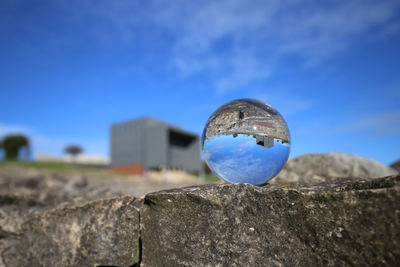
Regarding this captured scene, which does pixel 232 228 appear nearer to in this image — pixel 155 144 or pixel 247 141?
pixel 247 141

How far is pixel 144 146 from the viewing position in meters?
35.1

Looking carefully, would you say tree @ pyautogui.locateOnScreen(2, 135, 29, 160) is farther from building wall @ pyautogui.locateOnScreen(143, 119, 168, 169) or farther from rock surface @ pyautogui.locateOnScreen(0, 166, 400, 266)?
rock surface @ pyautogui.locateOnScreen(0, 166, 400, 266)

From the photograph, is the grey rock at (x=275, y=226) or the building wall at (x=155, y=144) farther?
the building wall at (x=155, y=144)

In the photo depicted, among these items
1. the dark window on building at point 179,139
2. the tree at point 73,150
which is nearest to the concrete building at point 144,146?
the dark window on building at point 179,139

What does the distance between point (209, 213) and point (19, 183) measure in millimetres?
7532

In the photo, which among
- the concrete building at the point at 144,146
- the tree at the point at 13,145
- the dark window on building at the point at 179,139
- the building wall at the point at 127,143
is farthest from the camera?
the tree at the point at 13,145

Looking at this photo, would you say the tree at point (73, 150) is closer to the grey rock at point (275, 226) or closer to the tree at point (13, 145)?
the tree at point (13, 145)

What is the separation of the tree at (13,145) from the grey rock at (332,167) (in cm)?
5724

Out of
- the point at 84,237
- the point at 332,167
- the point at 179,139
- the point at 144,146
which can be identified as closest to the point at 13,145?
the point at 144,146

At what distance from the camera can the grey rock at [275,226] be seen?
84.4 inches

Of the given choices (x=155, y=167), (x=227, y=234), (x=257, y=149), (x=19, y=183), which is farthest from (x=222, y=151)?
(x=155, y=167)

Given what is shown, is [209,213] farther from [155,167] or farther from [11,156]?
[11,156]

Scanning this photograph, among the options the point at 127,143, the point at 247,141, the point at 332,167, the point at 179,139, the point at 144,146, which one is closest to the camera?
the point at 247,141

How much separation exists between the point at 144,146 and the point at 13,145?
101 feet
